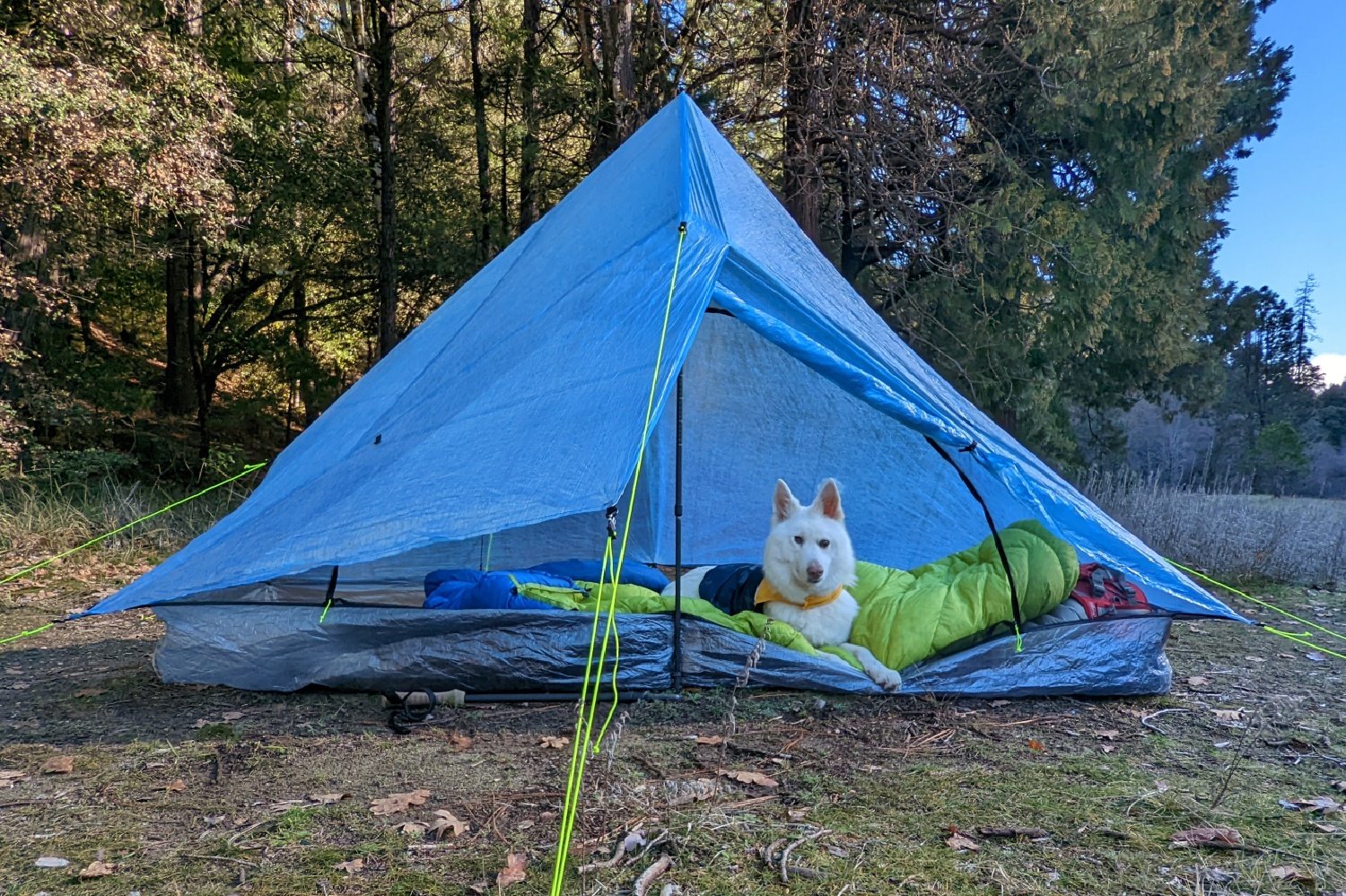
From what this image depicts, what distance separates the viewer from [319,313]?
12234 mm

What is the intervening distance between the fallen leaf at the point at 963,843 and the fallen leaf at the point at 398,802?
1.37m

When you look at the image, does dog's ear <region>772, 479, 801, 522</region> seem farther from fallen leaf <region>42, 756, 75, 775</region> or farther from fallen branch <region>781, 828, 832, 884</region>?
fallen leaf <region>42, 756, 75, 775</region>

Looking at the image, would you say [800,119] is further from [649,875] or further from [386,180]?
[649,875]

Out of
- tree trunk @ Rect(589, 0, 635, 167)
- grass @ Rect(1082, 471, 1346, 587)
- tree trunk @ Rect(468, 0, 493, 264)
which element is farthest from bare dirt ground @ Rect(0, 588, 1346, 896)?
tree trunk @ Rect(468, 0, 493, 264)

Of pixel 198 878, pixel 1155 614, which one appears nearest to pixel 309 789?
pixel 198 878

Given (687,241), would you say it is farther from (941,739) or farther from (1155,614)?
(1155,614)

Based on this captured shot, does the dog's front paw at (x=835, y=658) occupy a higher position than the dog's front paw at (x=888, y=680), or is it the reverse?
the dog's front paw at (x=835, y=658)

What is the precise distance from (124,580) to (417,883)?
508 cm

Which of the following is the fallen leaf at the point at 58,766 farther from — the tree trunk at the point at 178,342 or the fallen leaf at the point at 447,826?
the tree trunk at the point at 178,342

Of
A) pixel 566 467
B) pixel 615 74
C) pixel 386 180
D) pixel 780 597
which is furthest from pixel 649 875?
pixel 386 180

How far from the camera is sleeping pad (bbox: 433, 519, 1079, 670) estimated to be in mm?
3457

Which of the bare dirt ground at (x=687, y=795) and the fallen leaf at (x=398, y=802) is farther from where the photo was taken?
the fallen leaf at (x=398, y=802)

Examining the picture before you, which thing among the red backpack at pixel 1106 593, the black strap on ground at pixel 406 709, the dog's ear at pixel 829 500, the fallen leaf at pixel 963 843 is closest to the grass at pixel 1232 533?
the red backpack at pixel 1106 593

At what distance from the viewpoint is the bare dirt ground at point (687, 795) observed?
206 cm
